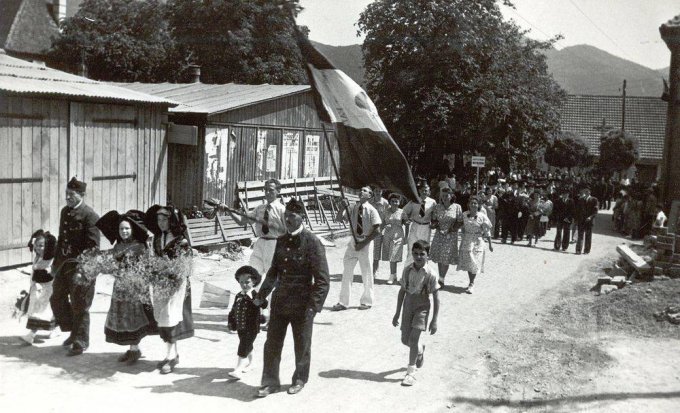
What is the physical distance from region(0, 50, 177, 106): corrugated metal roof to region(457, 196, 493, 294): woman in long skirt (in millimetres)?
6786

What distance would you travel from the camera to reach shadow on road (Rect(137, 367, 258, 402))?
6.73 m

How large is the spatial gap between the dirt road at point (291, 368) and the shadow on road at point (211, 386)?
0.4 inches

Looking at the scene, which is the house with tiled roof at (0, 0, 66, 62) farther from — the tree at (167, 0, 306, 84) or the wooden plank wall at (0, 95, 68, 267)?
the wooden plank wall at (0, 95, 68, 267)

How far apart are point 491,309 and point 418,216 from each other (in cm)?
224

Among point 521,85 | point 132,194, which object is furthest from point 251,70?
point 132,194

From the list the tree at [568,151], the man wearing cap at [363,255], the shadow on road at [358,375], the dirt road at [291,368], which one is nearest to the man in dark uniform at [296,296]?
the dirt road at [291,368]

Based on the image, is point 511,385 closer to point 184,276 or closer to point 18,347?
point 184,276

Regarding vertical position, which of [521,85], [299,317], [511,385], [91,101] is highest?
[521,85]

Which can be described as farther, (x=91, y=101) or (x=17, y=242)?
(x=91, y=101)

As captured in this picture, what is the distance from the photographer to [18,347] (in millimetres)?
7996

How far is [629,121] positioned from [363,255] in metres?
41.7

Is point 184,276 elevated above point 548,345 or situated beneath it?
elevated above

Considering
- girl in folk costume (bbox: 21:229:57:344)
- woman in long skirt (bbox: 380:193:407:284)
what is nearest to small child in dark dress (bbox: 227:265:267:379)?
girl in folk costume (bbox: 21:229:57:344)

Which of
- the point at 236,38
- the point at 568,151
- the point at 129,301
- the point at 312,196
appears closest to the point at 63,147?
the point at 129,301
